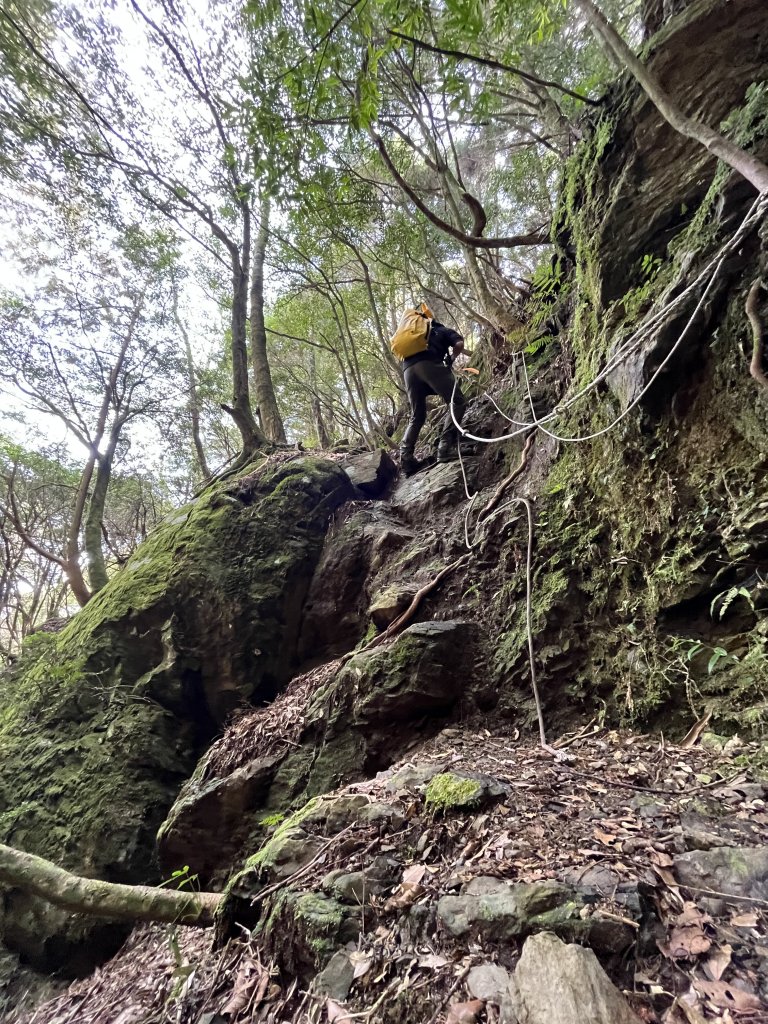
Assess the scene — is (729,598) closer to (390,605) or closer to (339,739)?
(390,605)

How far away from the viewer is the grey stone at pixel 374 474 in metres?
7.48

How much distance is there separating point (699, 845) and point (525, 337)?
647 centimetres

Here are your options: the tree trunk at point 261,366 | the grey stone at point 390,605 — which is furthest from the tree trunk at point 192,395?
the grey stone at point 390,605

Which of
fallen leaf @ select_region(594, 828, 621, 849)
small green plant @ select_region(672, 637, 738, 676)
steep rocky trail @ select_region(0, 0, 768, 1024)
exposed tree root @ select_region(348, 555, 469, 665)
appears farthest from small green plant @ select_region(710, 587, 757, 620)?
exposed tree root @ select_region(348, 555, 469, 665)

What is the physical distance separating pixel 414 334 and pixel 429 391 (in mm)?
1017

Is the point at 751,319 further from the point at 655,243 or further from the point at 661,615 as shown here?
the point at 661,615

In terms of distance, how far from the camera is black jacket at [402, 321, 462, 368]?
22.2 ft

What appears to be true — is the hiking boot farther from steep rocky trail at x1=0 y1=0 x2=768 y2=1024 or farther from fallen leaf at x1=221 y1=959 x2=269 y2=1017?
fallen leaf at x1=221 y1=959 x2=269 y2=1017

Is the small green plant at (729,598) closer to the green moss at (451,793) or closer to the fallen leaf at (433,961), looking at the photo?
the green moss at (451,793)

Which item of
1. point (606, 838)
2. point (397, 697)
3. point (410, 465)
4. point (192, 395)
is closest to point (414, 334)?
point (410, 465)

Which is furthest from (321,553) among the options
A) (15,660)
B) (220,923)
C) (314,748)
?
(15,660)

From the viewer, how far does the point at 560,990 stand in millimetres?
1351

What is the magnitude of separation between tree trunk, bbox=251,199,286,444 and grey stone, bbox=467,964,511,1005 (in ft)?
28.1

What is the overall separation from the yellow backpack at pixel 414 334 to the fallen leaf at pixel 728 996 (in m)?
6.63
